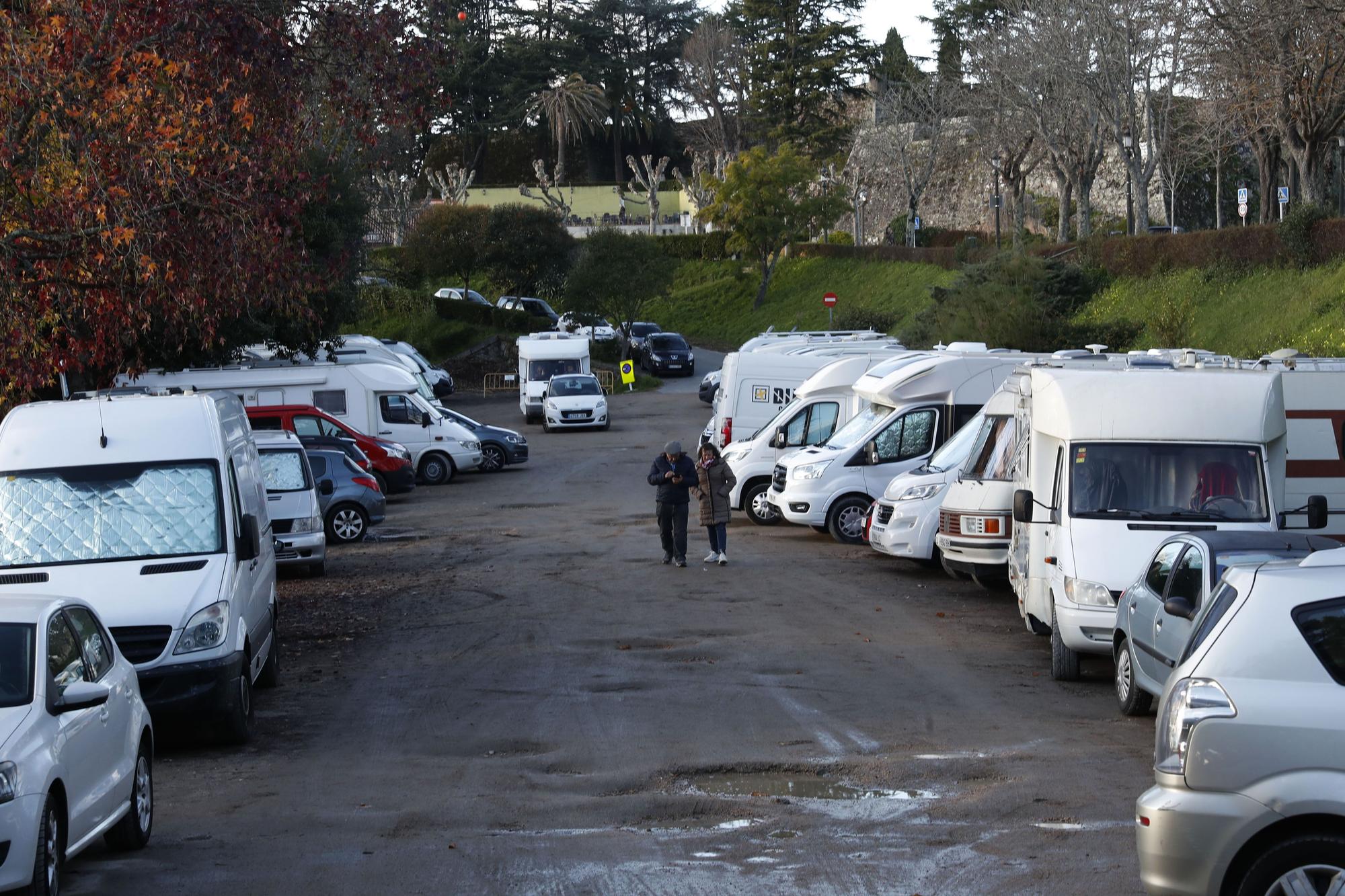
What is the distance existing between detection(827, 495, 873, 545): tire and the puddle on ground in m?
11.9

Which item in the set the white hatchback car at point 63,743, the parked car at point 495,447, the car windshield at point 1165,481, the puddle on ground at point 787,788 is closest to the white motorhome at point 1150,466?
the car windshield at point 1165,481

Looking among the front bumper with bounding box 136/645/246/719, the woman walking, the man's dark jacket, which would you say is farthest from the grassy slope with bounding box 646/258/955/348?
the front bumper with bounding box 136/645/246/719

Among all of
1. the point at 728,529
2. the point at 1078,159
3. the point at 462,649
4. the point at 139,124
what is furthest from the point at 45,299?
the point at 1078,159

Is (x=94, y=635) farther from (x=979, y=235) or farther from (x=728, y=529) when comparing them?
(x=979, y=235)

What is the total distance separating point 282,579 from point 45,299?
25.5ft

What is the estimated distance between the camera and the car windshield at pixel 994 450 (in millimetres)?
15578

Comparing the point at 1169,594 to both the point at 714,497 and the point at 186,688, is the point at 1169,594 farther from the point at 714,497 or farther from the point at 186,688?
the point at 714,497

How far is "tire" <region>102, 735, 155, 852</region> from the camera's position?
293 inches

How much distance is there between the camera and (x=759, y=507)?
23.5 m

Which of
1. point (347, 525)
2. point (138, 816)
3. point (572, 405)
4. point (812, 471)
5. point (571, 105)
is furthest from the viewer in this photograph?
point (571, 105)

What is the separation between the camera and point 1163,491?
12164 mm

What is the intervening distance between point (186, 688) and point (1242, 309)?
29.8 meters

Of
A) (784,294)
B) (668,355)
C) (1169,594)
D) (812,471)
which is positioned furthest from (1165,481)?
(784,294)

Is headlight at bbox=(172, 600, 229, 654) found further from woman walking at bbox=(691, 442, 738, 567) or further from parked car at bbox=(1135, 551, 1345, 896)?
woman walking at bbox=(691, 442, 738, 567)
